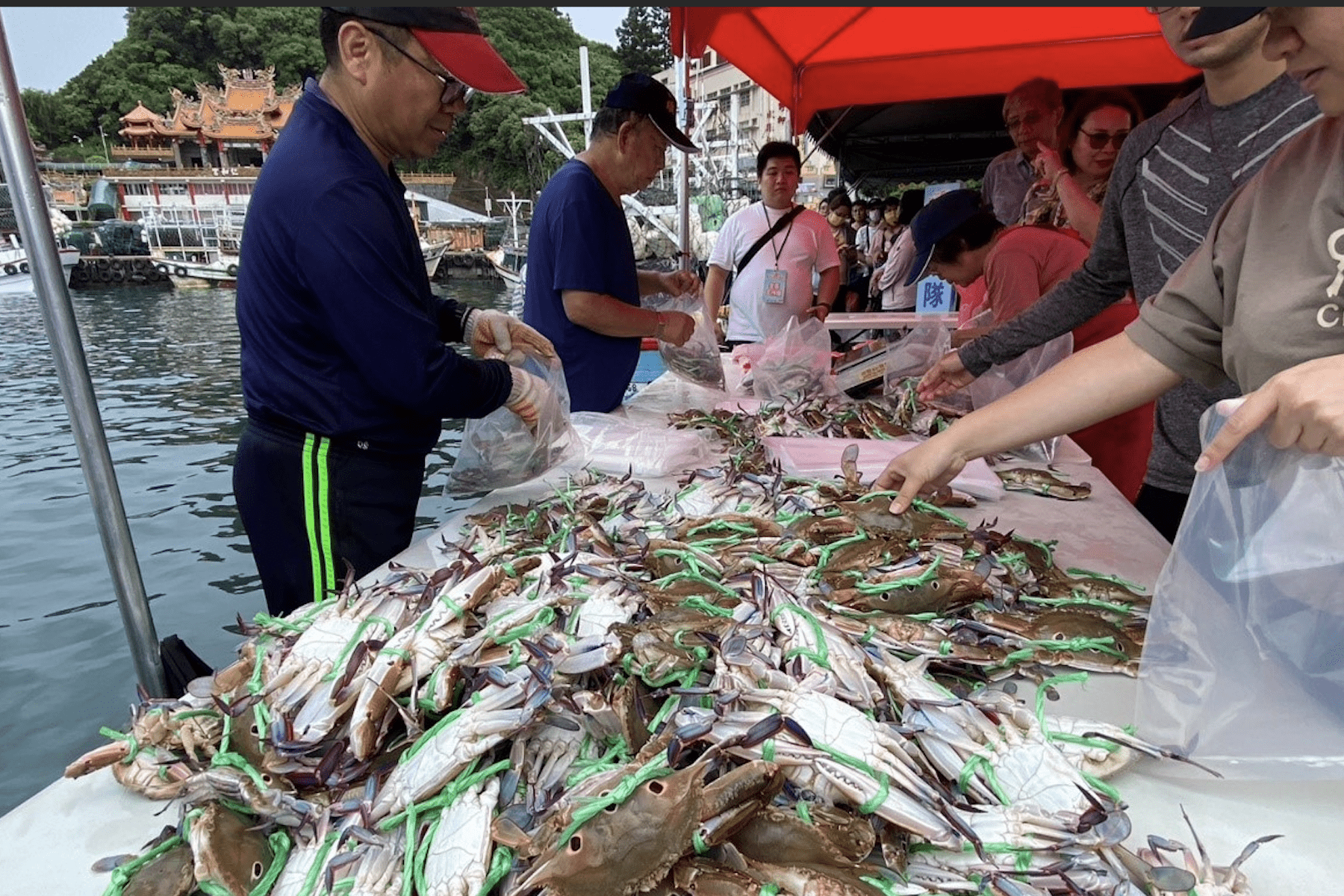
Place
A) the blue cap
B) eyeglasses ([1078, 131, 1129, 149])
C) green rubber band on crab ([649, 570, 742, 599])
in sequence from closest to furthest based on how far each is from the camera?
green rubber band on crab ([649, 570, 742, 599]) → eyeglasses ([1078, 131, 1129, 149]) → the blue cap

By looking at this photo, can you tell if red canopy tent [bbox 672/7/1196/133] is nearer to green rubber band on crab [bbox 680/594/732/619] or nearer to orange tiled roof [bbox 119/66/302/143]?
green rubber band on crab [bbox 680/594/732/619]

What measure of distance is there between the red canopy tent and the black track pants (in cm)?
281

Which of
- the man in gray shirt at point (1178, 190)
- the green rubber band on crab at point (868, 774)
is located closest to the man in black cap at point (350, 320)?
the green rubber band on crab at point (868, 774)

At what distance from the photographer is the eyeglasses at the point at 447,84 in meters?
1.69

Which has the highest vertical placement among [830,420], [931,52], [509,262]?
[931,52]

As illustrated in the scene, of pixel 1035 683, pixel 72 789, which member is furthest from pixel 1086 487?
pixel 72 789

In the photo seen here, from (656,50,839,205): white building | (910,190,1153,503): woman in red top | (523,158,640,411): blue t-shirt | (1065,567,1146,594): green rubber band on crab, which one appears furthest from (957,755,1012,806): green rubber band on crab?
(656,50,839,205): white building

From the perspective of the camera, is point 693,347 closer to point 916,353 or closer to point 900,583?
point 916,353

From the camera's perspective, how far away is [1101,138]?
3287 millimetres

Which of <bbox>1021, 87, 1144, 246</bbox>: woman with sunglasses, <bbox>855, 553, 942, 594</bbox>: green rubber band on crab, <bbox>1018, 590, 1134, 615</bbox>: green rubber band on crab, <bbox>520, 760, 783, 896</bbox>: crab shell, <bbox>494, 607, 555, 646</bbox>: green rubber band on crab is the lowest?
<bbox>1018, 590, 1134, 615</bbox>: green rubber band on crab

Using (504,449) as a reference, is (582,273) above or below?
above

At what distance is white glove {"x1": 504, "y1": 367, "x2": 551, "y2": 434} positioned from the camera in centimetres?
204

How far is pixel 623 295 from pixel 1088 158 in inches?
86.3

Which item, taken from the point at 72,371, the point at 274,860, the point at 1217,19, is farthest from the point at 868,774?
the point at 72,371
